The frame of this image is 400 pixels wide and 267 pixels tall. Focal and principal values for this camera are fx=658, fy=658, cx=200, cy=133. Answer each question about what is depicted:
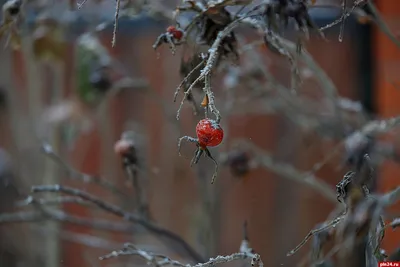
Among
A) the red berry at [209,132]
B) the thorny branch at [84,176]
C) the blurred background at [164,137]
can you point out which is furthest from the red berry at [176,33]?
the blurred background at [164,137]

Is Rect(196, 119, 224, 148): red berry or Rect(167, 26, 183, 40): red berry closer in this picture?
Rect(196, 119, 224, 148): red berry

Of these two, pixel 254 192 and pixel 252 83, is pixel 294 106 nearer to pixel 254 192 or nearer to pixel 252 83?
pixel 252 83

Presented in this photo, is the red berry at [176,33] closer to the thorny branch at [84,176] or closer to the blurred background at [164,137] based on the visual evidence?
the thorny branch at [84,176]

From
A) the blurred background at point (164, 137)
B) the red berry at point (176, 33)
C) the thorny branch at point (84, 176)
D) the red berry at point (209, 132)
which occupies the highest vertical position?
the blurred background at point (164, 137)

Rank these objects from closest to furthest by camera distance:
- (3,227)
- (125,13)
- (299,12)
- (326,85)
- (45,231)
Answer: (299,12) < (125,13) < (326,85) < (45,231) < (3,227)

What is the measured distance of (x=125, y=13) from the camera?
0.97 meters

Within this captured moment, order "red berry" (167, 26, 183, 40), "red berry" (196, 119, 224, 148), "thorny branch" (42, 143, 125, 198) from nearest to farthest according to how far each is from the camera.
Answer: "red berry" (196, 119, 224, 148) → "red berry" (167, 26, 183, 40) → "thorny branch" (42, 143, 125, 198)

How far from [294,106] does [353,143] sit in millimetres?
339

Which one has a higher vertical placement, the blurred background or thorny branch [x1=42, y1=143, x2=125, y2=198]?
the blurred background

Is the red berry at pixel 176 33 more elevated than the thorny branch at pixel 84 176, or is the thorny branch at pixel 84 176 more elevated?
the thorny branch at pixel 84 176

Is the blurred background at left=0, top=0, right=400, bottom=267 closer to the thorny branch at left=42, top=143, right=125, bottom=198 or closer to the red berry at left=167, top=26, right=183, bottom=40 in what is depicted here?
the thorny branch at left=42, top=143, right=125, bottom=198

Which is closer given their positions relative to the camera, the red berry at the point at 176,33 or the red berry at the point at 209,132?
the red berry at the point at 209,132

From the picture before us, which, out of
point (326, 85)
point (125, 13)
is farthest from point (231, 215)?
point (125, 13)

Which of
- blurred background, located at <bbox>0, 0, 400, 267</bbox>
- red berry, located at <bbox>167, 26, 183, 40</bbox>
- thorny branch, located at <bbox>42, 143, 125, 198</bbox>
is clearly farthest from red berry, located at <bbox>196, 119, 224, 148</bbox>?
blurred background, located at <bbox>0, 0, 400, 267</bbox>
